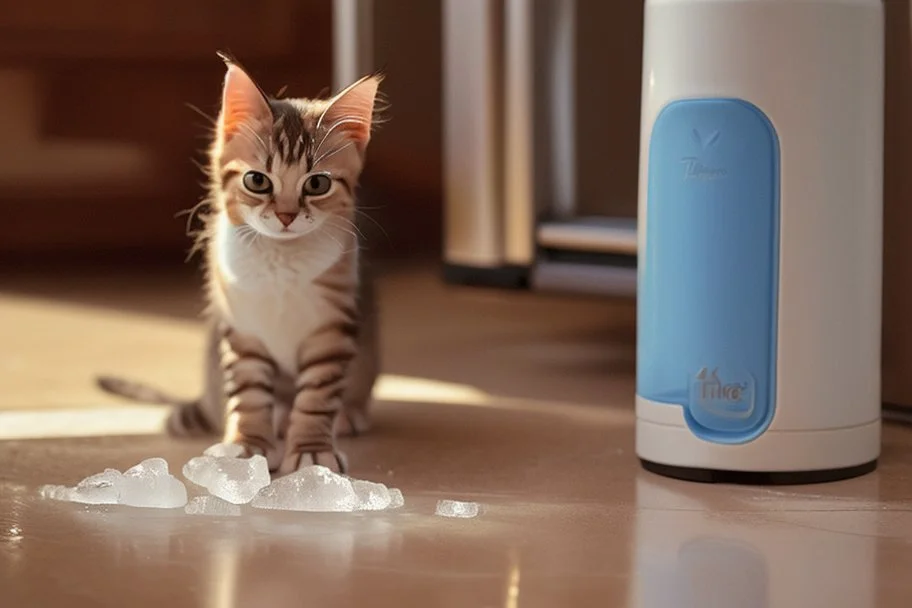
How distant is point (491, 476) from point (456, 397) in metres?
0.33

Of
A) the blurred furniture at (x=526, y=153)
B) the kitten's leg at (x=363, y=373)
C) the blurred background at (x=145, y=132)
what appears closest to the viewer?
the kitten's leg at (x=363, y=373)

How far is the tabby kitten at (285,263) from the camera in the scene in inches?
40.1

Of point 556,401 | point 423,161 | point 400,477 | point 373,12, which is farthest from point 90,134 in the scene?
point 400,477

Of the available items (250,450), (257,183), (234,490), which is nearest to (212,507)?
(234,490)

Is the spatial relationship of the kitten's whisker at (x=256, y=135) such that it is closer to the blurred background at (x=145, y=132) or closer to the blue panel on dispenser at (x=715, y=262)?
the blue panel on dispenser at (x=715, y=262)

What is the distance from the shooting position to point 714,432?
104 centimetres

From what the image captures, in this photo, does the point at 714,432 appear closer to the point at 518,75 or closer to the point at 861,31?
the point at 861,31

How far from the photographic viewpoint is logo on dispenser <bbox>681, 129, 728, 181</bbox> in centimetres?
101

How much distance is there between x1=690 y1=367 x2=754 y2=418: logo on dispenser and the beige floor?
0.06 m

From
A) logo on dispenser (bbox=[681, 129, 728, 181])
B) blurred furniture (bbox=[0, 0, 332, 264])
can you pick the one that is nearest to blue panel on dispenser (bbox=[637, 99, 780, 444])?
logo on dispenser (bbox=[681, 129, 728, 181])

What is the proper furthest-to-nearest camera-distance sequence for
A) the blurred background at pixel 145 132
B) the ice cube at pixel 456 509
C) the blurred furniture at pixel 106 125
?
the blurred furniture at pixel 106 125 → the blurred background at pixel 145 132 → the ice cube at pixel 456 509

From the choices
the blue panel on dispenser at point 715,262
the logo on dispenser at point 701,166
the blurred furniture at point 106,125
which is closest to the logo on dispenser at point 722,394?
the blue panel on dispenser at point 715,262

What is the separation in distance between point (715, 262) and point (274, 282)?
328mm

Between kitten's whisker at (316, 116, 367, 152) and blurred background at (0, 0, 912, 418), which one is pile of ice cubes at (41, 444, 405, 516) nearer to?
kitten's whisker at (316, 116, 367, 152)
